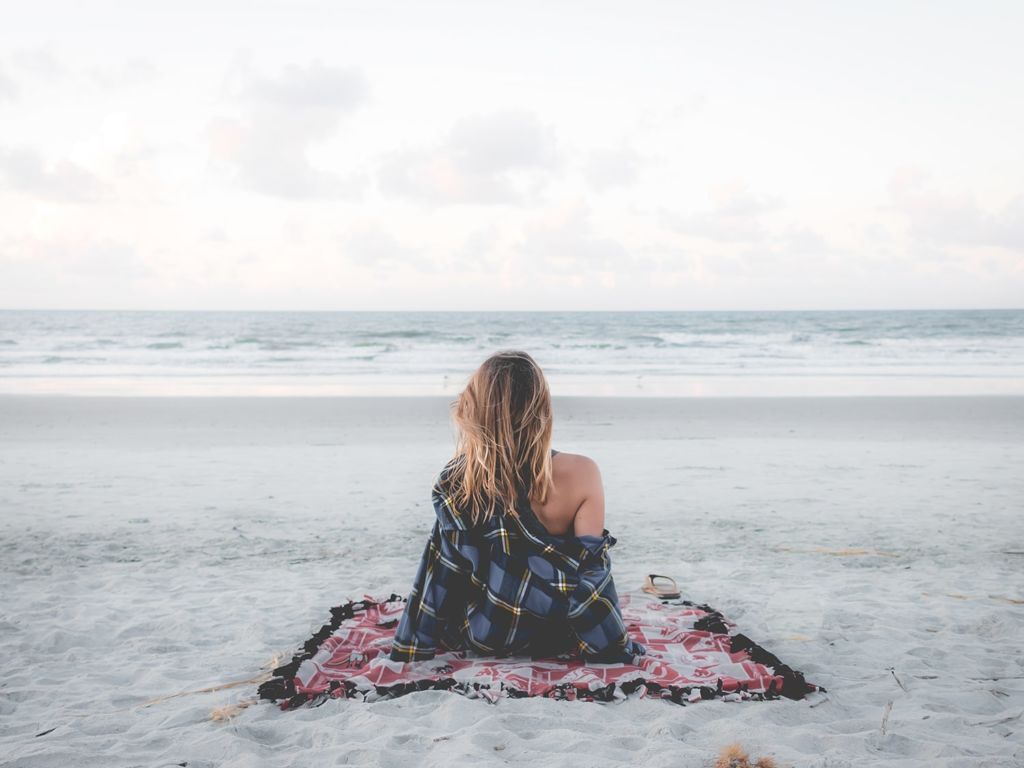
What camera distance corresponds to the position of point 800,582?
505 cm

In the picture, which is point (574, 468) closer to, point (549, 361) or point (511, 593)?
point (511, 593)

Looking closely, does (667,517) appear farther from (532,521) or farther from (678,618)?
(532,521)

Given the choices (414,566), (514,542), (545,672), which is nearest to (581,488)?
(514,542)

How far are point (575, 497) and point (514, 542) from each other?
326 millimetres

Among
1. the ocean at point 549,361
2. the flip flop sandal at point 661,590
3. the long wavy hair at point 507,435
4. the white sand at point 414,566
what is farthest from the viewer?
the ocean at point 549,361

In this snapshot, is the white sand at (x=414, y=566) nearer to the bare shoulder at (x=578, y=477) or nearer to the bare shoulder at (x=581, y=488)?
the bare shoulder at (x=581, y=488)

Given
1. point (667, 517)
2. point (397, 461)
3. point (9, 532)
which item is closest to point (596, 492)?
point (667, 517)

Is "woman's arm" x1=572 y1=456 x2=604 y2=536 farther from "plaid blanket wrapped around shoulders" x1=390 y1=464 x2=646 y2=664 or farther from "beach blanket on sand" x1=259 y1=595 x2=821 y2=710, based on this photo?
"beach blanket on sand" x1=259 y1=595 x2=821 y2=710

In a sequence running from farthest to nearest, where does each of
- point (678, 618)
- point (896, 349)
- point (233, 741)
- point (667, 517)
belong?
1. point (896, 349)
2. point (667, 517)
3. point (678, 618)
4. point (233, 741)

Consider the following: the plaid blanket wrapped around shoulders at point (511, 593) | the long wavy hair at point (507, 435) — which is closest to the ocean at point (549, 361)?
the plaid blanket wrapped around shoulders at point (511, 593)

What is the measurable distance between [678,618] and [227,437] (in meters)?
8.08

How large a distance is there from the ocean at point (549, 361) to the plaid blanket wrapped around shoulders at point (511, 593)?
1306cm

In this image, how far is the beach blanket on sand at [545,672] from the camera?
10.7ft

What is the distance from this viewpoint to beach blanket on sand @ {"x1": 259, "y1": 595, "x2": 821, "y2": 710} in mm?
3271
